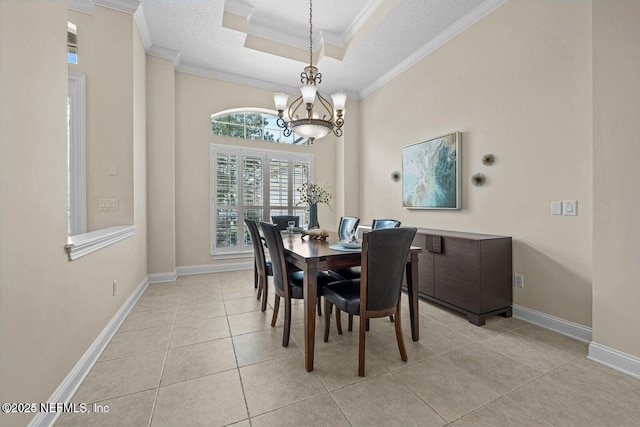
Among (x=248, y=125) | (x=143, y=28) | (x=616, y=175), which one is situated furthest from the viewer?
(x=248, y=125)

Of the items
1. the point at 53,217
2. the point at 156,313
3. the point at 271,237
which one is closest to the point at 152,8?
the point at 53,217

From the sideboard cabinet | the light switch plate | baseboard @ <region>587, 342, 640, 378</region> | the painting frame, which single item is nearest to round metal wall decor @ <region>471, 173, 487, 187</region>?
the painting frame

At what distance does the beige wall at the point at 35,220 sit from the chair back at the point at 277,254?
1.21 metres

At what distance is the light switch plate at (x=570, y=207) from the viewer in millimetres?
2238

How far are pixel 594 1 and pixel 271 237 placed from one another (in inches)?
112

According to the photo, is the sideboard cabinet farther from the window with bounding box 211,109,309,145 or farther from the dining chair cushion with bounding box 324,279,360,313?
A: the window with bounding box 211,109,309,145

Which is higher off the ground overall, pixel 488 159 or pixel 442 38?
pixel 442 38

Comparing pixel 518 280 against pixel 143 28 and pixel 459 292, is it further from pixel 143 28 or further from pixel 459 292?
pixel 143 28

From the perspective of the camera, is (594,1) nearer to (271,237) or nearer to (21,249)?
(271,237)

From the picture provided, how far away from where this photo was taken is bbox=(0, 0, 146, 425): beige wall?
42.0 inches

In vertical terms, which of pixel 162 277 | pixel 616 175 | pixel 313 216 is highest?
pixel 616 175

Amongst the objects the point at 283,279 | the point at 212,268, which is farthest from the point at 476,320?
the point at 212,268

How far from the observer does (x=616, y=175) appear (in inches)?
70.6

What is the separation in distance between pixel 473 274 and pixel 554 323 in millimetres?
763
